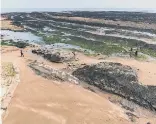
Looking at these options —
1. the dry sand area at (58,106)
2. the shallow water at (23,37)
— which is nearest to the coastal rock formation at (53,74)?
the dry sand area at (58,106)

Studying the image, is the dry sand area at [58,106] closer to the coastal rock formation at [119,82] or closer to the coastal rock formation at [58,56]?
the coastal rock formation at [119,82]

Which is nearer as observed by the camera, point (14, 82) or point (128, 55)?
point (14, 82)

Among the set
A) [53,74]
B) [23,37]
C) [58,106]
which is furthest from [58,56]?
[23,37]

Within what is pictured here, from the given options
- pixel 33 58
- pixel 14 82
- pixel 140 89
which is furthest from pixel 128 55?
pixel 14 82

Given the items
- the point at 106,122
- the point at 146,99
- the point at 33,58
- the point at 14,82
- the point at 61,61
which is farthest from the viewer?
the point at 33,58

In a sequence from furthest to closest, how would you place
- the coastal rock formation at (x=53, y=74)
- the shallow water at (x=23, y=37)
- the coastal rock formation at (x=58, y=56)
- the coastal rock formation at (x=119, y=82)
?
the shallow water at (x=23, y=37)
the coastal rock formation at (x=58, y=56)
the coastal rock formation at (x=53, y=74)
the coastal rock formation at (x=119, y=82)

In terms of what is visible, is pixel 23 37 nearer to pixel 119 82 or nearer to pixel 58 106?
pixel 119 82

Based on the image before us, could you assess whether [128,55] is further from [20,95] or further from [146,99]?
[20,95]
